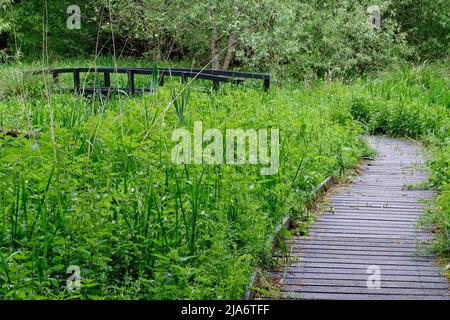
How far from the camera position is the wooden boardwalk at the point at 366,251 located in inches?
195

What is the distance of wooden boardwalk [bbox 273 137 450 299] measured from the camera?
495 centimetres

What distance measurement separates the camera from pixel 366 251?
584 cm

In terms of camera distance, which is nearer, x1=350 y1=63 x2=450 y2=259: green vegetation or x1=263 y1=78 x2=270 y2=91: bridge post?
x1=350 y1=63 x2=450 y2=259: green vegetation

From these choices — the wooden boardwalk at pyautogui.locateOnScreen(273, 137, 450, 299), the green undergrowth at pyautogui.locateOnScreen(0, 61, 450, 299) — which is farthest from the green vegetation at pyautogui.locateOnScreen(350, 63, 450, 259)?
the green undergrowth at pyautogui.locateOnScreen(0, 61, 450, 299)

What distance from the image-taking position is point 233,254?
4859 mm

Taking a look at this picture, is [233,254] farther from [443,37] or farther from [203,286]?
[443,37]

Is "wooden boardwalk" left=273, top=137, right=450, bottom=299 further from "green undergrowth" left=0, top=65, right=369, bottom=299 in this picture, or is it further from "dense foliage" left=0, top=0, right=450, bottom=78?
"dense foliage" left=0, top=0, right=450, bottom=78

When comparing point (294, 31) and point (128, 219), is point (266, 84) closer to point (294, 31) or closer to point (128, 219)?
point (294, 31)

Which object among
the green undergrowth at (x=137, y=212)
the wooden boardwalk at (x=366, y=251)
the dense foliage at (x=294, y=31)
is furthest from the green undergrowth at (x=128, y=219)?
the dense foliage at (x=294, y=31)

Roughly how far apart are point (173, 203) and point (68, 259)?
48.1 inches

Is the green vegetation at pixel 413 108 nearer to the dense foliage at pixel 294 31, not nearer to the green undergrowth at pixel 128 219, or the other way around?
the dense foliage at pixel 294 31

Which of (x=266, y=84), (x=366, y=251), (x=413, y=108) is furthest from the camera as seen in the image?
(x=266, y=84)

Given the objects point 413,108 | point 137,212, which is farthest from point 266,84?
point 137,212
